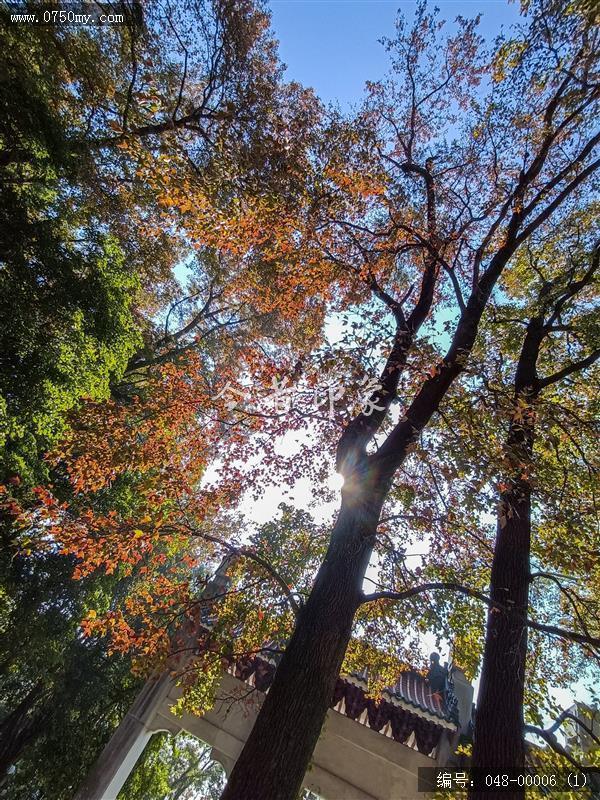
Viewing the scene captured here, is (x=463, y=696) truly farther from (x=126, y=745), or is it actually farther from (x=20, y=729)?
(x=20, y=729)

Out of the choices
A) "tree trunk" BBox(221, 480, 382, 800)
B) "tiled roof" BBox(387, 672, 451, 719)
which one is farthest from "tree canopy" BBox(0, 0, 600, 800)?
"tiled roof" BBox(387, 672, 451, 719)

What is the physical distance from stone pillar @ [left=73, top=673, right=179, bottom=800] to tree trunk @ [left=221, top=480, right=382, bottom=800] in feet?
24.6

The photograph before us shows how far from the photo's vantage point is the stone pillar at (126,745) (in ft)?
27.0

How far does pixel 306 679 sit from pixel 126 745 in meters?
8.93

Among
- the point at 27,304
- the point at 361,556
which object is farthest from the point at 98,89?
the point at 361,556

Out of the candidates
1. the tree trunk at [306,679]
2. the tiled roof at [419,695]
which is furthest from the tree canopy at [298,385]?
the tiled roof at [419,695]

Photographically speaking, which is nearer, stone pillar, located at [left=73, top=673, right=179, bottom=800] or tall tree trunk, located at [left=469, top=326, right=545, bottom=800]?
tall tree trunk, located at [left=469, top=326, right=545, bottom=800]

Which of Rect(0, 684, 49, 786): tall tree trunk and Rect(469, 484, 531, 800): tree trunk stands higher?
Rect(469, 484, 531, 800): tree trunk

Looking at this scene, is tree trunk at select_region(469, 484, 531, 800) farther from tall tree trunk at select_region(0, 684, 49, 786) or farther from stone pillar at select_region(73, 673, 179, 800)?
tall tree trunk at select_region(0, 684, 49, 786)

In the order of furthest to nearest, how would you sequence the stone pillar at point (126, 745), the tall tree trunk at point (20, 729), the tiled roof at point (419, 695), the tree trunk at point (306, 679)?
1. the tall tree trunk at point (20, 729)
2. the tiled roof at point (419, 695)
3. the stone pillar at point (126, 745)
4. the tree trunk at point (306, 679)

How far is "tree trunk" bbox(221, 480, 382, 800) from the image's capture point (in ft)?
9.51

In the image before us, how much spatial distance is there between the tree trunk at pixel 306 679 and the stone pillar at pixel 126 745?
750 centimetres

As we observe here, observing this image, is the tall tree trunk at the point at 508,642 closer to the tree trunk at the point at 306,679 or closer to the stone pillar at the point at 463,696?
the tree trunk at the point at 306,679

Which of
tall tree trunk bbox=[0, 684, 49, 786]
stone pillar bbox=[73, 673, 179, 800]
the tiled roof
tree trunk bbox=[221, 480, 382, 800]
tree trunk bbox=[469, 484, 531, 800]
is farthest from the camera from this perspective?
tall tree trunk bbox=[0, 684, 49, 786]
